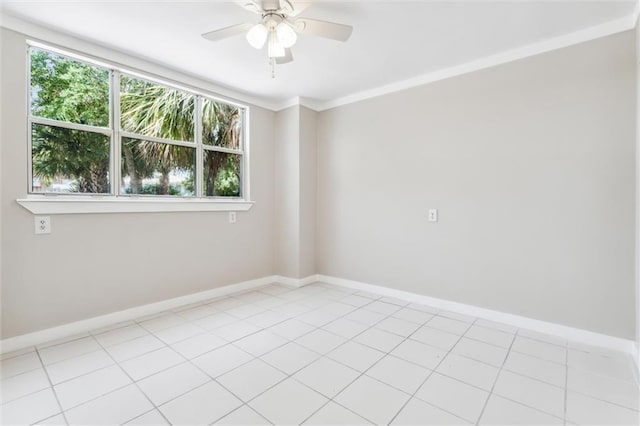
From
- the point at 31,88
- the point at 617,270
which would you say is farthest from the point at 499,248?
the point at 31,88

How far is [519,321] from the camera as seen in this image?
2701mm

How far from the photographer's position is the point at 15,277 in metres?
2.26

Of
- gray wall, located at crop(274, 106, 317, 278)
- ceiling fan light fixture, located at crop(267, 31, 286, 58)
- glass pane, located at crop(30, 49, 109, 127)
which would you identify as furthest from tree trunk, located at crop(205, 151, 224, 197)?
Answer: ceiling fan light fixture, located at crop(267, 31, 286, 58)

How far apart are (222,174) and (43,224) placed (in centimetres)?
177

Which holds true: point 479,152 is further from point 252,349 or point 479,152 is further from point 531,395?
point 252,349

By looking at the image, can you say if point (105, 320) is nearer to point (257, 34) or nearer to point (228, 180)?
point (228, 180)

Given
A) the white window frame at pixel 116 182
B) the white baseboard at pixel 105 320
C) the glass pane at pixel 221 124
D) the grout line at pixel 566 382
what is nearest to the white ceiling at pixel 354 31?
the white window frame at pixel 116 182

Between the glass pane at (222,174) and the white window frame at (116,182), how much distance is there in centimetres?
7

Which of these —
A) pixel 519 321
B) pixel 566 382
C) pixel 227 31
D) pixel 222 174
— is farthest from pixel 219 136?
pixel 566 382

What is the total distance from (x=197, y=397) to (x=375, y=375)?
3.56ft

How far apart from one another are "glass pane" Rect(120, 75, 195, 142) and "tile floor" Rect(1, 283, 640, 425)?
6.18 ft

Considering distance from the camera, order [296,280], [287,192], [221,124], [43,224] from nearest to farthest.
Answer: [43,224]
[221,124]
[296,280]
[287,192]

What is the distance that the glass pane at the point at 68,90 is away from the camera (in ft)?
7.97

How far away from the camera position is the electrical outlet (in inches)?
92.6
